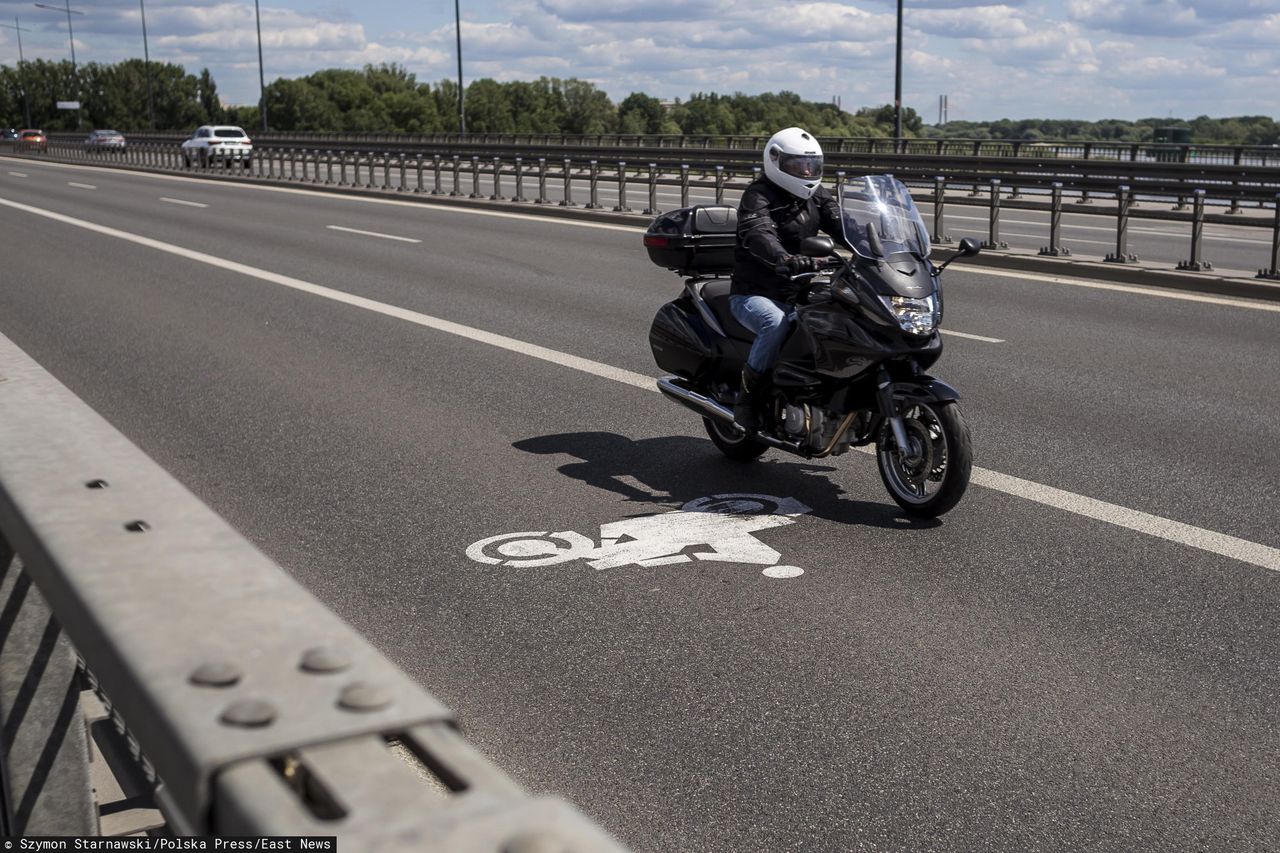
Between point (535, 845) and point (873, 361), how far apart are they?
19.3 ft

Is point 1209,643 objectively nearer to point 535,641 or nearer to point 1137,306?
point 535,641

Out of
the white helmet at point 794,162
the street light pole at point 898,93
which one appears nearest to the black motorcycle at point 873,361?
the white helmet at point 794,162

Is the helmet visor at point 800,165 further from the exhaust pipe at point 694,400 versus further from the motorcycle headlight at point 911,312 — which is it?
the exhaust pipe at point 694,400

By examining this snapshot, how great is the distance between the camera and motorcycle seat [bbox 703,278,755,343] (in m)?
7.66

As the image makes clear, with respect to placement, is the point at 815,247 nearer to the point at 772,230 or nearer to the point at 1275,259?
the point at 772,230

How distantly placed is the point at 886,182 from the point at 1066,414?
304 cm

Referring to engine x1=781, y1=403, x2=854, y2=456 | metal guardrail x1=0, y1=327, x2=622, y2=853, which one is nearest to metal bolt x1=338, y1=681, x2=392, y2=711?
metal guardrail x1=0, y1=327, x2=622, y2=853

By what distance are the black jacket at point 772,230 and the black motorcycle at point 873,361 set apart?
0.60 ft

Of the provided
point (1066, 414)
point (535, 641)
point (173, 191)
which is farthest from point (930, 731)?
point (173, 191)

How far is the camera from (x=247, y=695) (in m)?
1.11

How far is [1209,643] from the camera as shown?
16.9 feet

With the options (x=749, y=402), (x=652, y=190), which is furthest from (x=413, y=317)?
(x=652, y=190)

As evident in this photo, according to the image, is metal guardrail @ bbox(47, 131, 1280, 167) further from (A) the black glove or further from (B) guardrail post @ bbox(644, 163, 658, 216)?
(A) the black glove

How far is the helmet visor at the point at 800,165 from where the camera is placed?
279 inches
